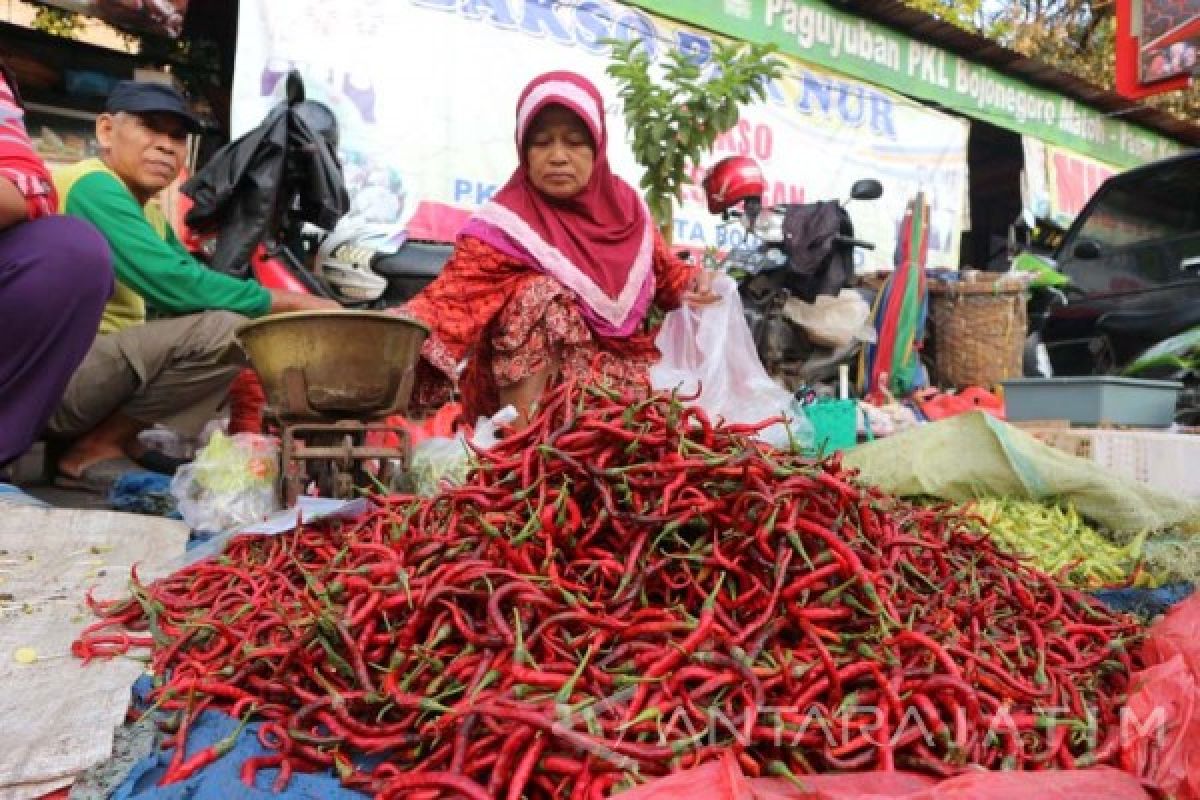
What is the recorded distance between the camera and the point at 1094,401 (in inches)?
163

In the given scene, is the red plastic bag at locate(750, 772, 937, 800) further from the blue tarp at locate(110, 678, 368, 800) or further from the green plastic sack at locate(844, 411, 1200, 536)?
the green plastic sack at locate(844, 411, 1200, 536)

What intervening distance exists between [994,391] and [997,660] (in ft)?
19.0

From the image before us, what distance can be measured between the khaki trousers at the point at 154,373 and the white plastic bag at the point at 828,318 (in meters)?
3.33

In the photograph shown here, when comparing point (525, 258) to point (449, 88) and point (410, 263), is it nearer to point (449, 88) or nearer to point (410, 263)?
point (410, 263)

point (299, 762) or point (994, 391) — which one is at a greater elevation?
point (994, 391)

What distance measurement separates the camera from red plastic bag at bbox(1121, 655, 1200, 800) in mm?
1304

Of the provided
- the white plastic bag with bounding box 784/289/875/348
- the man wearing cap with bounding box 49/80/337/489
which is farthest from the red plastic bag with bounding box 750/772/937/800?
the white plastic bag with bounding box 784/289/875/348

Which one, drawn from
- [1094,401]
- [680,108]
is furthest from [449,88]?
[1094,401]

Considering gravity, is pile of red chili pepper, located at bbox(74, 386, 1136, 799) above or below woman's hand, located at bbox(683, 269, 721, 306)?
below

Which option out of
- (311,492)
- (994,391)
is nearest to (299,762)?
(311,492)

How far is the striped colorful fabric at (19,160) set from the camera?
2756 mm

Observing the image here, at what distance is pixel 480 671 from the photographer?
1328mm

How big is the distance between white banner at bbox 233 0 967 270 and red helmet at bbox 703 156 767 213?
21.3 inches

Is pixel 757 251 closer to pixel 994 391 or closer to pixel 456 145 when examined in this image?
pixel 456 145
